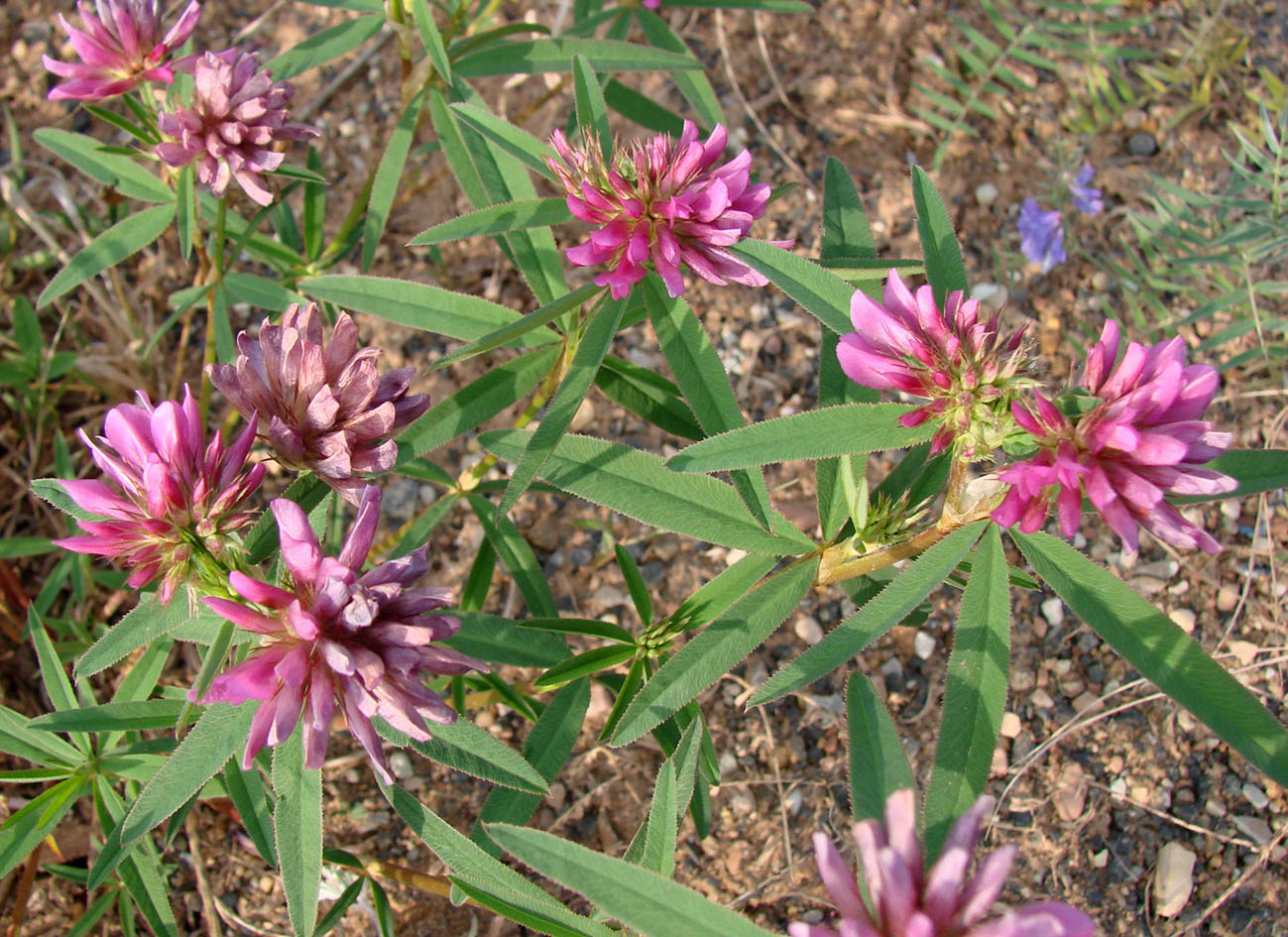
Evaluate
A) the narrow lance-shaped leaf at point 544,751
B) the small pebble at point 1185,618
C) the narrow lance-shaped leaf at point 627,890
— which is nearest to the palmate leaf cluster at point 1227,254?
the small pebble at point 1185,618

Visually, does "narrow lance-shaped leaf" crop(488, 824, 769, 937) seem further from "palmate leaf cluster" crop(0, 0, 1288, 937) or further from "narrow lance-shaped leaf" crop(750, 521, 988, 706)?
"narrow lance-shaped leaf" crop(750, 521, 988, 706)

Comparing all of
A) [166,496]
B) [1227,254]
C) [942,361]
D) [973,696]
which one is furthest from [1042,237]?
[166,496]

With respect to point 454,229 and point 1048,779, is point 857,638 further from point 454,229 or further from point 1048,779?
point 1048,779

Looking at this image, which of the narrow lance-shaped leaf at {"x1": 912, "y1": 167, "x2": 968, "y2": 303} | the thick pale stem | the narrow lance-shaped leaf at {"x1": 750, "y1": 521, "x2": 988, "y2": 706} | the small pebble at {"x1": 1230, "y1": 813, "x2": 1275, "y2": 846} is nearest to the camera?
the narrow lance-shaped leaf at {"x1": 750, "y1": 521, "x2": 988, "y2": 706}

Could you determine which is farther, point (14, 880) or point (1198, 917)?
point (14, 880)

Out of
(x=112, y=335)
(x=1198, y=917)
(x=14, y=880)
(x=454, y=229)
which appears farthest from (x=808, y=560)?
(x=112, y=335)

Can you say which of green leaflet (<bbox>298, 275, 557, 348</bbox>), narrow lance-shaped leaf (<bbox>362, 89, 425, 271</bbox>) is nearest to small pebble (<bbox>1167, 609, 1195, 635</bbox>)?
green leaflet (<bbox>298, 275, 557, 348</bbox>)
